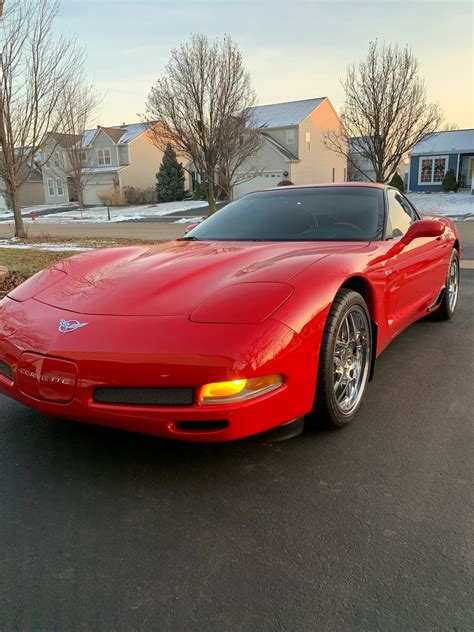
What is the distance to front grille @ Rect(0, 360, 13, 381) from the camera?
2.35m

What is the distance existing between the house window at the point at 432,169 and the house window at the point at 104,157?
2588 centimetres

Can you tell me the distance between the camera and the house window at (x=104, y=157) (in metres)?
44.1

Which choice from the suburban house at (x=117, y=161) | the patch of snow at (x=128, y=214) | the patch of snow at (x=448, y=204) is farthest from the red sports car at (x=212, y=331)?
the suburban house at (x=117, y=161)

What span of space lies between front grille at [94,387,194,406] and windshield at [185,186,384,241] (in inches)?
67.5

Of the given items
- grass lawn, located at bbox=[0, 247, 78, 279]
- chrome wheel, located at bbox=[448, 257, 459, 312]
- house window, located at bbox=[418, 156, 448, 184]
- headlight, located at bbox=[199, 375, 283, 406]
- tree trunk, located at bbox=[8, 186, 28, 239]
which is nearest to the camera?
headlight, located at bbox=[199, 375, 283, 406]

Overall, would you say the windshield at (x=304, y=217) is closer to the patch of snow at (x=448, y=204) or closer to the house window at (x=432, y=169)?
the patch of snow at (x=448, y=204)

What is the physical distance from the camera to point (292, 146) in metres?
37.5

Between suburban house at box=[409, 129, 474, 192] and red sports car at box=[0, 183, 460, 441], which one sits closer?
red sports car at box=[0, 183, 460, 441]

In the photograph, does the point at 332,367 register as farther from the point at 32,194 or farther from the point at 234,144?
the point at 32,194

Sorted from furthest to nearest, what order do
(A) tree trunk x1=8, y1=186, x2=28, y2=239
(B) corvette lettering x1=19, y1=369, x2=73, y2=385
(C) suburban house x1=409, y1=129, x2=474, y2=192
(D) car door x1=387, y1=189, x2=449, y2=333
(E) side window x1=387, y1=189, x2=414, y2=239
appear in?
(C) suburban house x1=409, y1=129, x2=474, y2=192
(A) tree trunk x1=8, y1=186, x2=28, y2=239
(E) side window x1=387, y1=189, x2=414, y2=239
(D) car door x1=387, y1=189, x2=449, y2=333
(B) corvette lettering x1=19, y1=369, x2=73, y2=385

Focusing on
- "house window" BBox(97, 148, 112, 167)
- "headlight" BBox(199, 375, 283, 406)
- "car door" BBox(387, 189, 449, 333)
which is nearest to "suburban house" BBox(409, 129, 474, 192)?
"house window" BBox(97, 148, 112, 167)

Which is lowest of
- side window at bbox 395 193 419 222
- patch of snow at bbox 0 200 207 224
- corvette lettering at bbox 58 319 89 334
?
patch of snow at bbox 0 200 207 224

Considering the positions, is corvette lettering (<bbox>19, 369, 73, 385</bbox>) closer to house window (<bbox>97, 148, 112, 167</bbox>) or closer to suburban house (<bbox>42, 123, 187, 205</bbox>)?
suburban house (<bbox>42, 123, 187, 205</bbox>)

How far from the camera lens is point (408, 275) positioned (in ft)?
11.5
